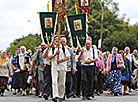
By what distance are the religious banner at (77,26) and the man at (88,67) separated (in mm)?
2229

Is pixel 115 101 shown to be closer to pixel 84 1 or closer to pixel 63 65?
pixel 63 65

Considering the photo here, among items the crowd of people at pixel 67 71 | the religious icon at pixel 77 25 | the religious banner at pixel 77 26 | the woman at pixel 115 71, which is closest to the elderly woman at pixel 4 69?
the crowd of people at pixel 67 71

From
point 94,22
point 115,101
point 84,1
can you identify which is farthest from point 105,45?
point 115,101

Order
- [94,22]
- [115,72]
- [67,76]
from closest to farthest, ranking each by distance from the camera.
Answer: [67,76] < [115,72] < [94,22]

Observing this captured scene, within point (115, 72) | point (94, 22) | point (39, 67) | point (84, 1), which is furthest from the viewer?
point (94, 22)

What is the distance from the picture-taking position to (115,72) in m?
16.2

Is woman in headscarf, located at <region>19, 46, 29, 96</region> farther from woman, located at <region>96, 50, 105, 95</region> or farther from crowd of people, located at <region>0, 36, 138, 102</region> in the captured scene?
woman, located at <region>96, 50, 105, 95</region>

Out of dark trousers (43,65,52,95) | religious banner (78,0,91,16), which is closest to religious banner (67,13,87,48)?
dark trousers (43,65,52,95)

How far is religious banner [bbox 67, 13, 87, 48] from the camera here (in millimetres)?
15508

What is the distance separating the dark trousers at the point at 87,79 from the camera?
43.4ft

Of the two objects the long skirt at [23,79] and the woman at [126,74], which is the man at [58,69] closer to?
the long skirt at [23,79]

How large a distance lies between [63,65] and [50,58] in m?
0.41

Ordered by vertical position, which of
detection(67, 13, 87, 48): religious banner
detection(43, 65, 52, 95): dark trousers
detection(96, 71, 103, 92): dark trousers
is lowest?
detection(96, 71, 103, 92): dark trousers

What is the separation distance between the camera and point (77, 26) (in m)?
15.6
